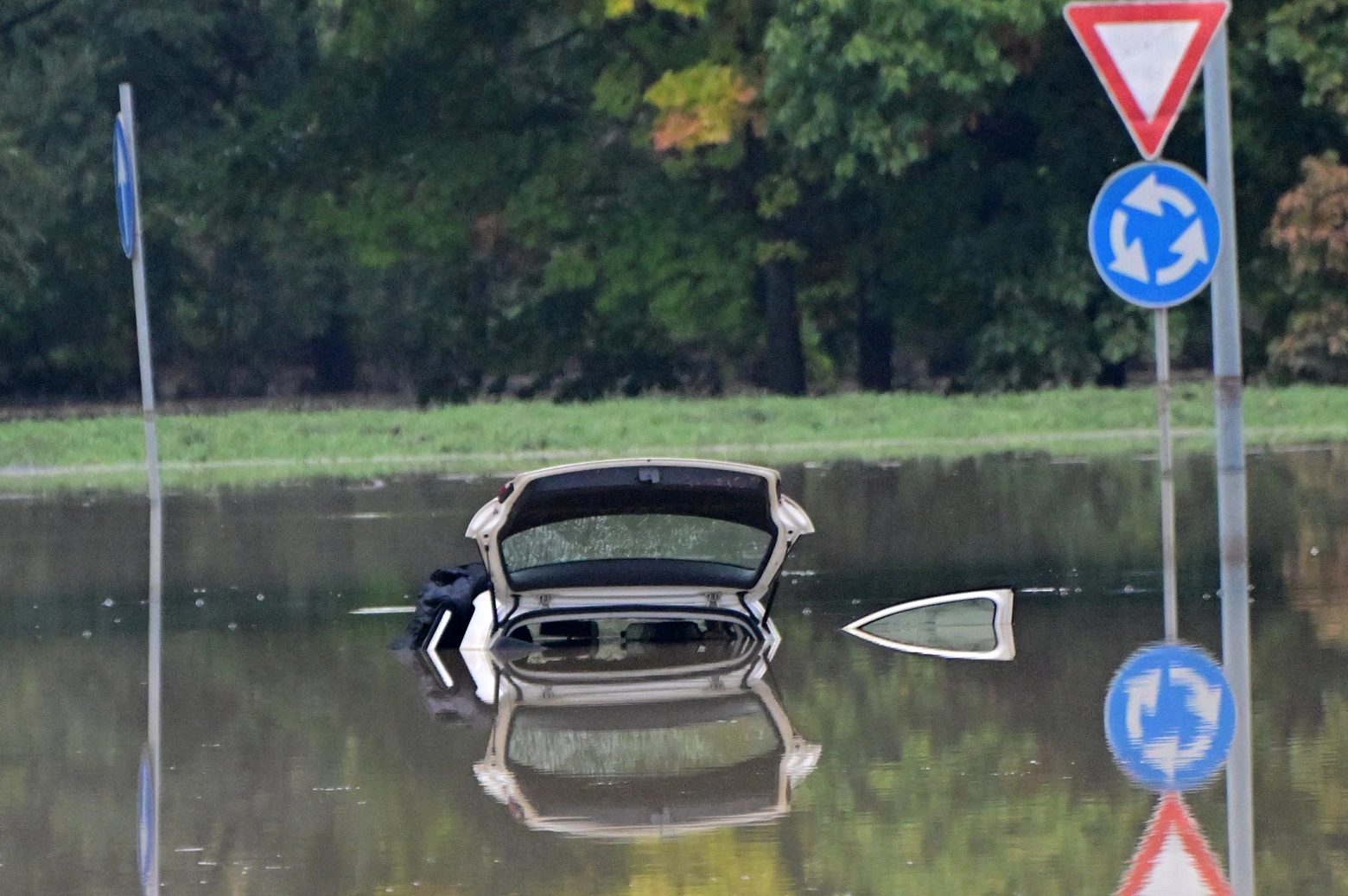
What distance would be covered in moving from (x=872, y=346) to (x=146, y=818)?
36.9 metres

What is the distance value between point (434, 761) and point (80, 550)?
9.97 meters

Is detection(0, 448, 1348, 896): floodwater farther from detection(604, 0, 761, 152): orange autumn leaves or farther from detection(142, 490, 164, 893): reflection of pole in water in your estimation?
detection(604, 0, 761, 152): orange autumn leaves

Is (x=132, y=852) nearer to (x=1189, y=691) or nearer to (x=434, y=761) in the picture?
(x=434, y=761)

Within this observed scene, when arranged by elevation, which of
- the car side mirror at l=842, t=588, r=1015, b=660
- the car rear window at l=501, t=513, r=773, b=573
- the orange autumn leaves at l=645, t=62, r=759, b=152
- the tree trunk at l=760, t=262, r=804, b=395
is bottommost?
the car side mirror at l=842, t=588, r=1015, b=660

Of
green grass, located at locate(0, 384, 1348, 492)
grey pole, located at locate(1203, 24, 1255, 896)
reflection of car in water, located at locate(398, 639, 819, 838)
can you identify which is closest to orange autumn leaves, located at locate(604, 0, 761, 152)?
green grass, located at locate(0, 384, 1348, 492)

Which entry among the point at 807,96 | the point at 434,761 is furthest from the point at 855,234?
the point at 434,761

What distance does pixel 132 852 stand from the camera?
26.4ft

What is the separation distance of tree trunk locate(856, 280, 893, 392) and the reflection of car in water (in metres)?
31.5

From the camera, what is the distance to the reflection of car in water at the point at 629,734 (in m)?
8.57

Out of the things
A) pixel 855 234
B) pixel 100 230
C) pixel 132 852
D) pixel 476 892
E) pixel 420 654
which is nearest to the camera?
pixel 476 892

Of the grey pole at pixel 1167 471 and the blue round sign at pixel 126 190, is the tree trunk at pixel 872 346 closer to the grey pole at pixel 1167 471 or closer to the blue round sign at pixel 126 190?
the blue round sign at pixel 126 190

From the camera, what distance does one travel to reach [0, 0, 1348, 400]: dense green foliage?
1487 inches

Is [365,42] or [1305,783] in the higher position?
[365,42]

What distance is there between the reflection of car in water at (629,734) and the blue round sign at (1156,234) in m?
2.48
